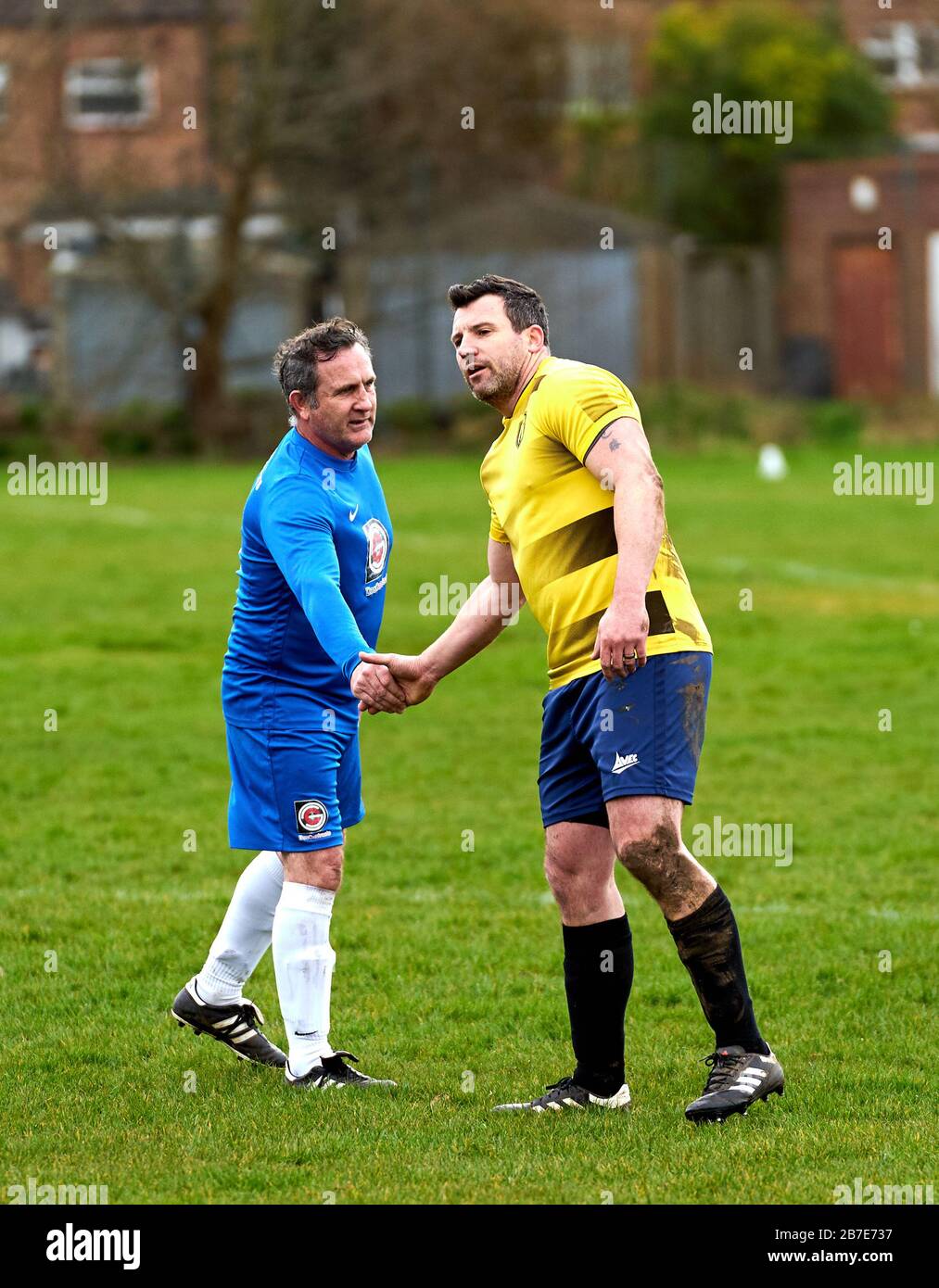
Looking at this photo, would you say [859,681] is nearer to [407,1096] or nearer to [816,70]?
[407,1096]

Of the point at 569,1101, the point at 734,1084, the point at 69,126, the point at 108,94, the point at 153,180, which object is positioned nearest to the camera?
the point at 734,1084

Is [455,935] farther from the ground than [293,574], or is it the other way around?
[293,574]

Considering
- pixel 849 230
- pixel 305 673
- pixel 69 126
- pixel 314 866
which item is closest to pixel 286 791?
pixel 314 866

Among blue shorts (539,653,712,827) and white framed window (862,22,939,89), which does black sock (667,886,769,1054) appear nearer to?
blue shorts (539,653,712,827)

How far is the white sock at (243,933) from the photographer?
5.99m

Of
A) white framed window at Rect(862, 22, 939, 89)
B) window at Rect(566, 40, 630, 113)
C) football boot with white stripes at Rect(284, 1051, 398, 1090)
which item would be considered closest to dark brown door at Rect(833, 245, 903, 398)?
window at Rect(566, 40, 630, 113)

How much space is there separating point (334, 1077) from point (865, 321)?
36254 mm

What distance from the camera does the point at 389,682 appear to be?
5562mm

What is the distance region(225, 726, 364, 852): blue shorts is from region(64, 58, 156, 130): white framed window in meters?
32.7

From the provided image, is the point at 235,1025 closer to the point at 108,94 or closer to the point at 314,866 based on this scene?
the point at 314,866

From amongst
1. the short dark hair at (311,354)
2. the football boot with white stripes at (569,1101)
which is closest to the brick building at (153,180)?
the short dark hair at (311,354)

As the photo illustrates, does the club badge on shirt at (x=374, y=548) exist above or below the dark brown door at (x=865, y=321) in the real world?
below

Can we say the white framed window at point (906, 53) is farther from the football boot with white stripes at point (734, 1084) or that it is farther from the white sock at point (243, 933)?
the football boot with white stripes at point (734, 1084)
